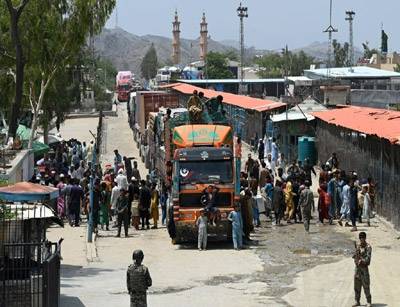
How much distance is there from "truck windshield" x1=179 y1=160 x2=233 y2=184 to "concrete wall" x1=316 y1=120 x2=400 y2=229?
4846 mm

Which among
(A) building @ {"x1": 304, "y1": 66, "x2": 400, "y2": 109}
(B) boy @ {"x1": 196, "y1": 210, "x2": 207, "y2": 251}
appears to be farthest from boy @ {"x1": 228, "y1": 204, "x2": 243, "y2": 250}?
(A) building @ {"x1": 304, "y1": 66, "x2": 400, "y2": 109}

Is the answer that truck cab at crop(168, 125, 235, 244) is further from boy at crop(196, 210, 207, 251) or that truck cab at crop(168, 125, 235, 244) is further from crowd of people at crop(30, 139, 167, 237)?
crowd of people at crop(30, 139, 167, 237)

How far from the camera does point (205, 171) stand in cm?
2352

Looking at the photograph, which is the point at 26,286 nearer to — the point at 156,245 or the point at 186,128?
the point at 156,245

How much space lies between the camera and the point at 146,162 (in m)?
42.6

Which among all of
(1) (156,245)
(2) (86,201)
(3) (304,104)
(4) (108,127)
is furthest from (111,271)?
(4) (108,127)

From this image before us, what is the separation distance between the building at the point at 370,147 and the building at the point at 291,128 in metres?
1.96

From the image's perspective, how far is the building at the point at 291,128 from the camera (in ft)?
140

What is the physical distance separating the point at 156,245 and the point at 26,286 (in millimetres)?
9903

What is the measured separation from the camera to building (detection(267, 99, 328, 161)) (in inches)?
1678

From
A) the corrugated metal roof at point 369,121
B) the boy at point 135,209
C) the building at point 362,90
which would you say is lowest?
the boy at point 135,209

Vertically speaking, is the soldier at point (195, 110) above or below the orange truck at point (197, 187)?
above

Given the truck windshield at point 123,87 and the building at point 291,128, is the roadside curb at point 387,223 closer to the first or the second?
the building at point 291,128

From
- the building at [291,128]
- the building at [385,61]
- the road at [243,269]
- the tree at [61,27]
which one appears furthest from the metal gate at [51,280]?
the building at [385,61]
